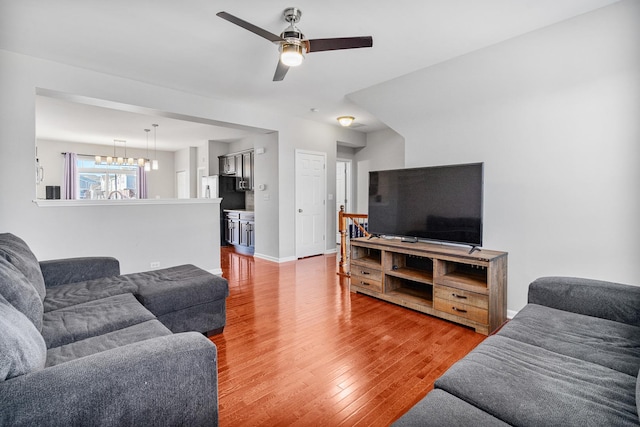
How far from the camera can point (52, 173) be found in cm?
788

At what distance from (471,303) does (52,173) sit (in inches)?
380

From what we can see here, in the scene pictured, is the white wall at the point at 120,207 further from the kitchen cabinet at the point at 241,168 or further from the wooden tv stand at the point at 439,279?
the wooden tv stand at the point at 439,279

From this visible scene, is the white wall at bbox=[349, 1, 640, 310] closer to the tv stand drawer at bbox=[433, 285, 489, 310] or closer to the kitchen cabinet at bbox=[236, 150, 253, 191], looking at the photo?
the tv stand drawer at bbox=[433, 285, 489, 310]

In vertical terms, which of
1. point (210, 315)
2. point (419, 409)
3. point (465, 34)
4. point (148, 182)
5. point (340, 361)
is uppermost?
point (465, 34)

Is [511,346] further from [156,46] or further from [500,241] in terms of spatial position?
[156,46]

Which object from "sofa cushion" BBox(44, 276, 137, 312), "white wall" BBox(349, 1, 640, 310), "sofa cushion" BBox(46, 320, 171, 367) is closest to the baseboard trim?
"sofa cushion" BBox(44, 276, 137, 312)

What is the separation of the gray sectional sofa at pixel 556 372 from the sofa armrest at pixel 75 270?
108 inches

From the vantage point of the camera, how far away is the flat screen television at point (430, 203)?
9.75 ft

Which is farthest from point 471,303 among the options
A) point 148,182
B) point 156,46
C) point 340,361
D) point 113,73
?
point 148,182

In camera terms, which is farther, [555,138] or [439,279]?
[439,279]

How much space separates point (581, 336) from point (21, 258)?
3.17 meters

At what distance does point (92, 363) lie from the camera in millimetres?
1088

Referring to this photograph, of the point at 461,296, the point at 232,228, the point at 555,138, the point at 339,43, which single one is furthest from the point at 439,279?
the point at 232,228

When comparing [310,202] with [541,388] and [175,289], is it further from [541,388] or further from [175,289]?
[541,388]
